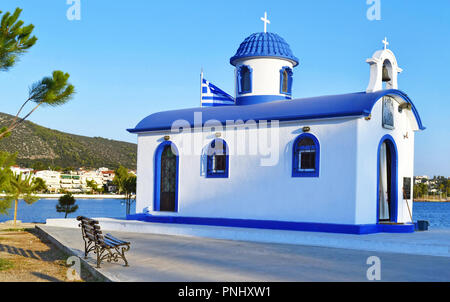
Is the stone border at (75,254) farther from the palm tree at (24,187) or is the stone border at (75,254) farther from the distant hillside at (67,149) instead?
the distant hillside at (67,149)

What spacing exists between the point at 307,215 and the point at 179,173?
17.1ft

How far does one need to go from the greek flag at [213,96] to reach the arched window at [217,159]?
2.94m

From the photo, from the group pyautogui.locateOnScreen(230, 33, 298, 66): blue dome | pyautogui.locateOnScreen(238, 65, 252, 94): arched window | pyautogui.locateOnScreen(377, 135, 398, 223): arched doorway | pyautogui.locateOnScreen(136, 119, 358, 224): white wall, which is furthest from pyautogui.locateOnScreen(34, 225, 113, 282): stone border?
pyautogui.locateOnScreen(377, 135, 398, 223): arched doorway

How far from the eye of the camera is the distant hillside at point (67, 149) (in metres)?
110

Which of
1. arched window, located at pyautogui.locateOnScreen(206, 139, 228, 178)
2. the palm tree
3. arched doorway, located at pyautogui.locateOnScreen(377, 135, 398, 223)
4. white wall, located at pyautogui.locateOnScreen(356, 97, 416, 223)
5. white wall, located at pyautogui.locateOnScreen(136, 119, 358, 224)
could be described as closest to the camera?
white wall, located at pyautogui.locateOnScreen(356, 97, 416, 223)

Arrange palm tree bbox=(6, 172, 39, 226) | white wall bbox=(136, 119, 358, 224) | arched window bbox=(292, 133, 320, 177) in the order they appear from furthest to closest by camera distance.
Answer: palm tree bbox=(6, 172, 39, 226), arched window bbox=(292, 133, 320, 177), white wall bbox=(136, 119, 358, 224)

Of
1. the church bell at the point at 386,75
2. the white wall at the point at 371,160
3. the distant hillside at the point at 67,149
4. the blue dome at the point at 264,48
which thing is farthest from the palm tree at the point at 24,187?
the distant hillside at the point at 67,149

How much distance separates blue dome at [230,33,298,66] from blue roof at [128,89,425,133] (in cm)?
228

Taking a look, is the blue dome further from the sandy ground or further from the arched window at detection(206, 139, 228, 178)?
the sandy ground

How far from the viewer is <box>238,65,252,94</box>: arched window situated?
19534 mm
